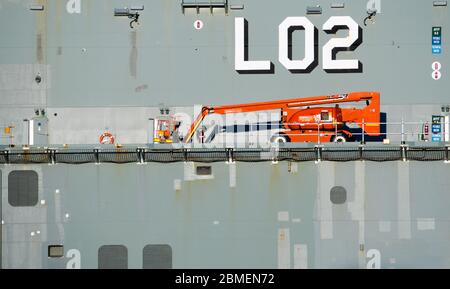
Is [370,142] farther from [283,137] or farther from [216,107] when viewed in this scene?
[216,107]

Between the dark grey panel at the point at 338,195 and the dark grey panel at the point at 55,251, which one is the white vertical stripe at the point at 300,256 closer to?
the dark grey panel at the point at 338,195

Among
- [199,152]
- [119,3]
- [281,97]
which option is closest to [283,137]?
[281,97]

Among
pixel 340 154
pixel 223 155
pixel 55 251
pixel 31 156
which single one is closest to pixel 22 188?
pixel 31 156

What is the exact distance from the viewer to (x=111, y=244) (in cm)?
2222

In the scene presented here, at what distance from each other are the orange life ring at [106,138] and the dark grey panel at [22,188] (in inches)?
103

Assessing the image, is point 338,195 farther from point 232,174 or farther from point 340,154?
point 232,174

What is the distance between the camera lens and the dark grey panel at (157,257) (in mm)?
22094

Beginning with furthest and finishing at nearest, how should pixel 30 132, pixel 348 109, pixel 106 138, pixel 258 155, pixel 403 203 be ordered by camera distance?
pixel 30 132, pixel 106 138, pixel 348 109, pixel 258 155, pixel 403 203

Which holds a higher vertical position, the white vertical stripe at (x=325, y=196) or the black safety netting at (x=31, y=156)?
the black safety netting at (x=31, y=156)

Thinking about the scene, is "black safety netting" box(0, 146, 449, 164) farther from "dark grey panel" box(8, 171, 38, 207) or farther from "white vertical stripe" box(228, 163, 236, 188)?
"dark grey panel" box(8, 171, 38, 207)

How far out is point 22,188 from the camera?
2264 centimetres

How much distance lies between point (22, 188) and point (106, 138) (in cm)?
308

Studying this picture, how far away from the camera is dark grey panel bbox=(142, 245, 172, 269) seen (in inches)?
870

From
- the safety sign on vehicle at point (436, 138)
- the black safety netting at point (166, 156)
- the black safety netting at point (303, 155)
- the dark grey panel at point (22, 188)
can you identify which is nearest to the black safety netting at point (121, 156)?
the black safety netting at point (166, 156)
